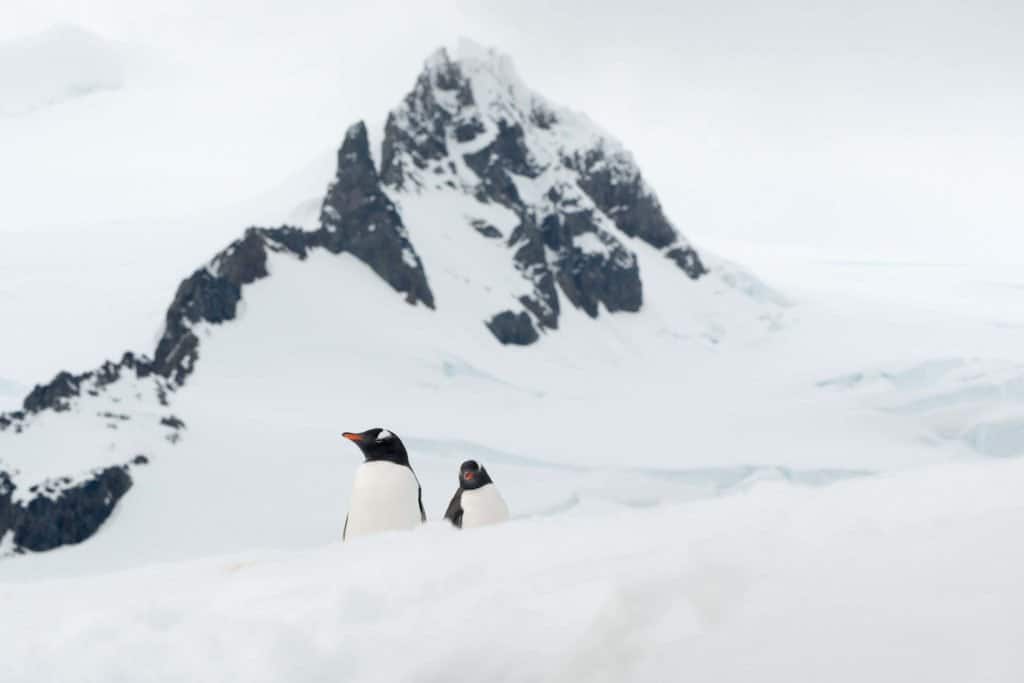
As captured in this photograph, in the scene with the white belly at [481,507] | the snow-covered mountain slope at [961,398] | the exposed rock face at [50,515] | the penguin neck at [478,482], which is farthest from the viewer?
the snow-covered mountain slope at [961,398]

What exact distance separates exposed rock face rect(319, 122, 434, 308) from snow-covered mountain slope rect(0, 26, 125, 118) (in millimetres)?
121807

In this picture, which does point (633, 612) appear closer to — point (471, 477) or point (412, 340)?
point (471, 477)

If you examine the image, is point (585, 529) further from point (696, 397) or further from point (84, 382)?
point (696, 397)

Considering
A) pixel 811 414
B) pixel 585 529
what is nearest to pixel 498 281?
pixel 811 414

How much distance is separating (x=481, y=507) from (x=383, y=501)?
71cm

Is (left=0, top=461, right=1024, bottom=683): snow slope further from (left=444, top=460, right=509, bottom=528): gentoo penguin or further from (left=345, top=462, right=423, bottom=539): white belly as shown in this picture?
(left=444, top=460, right=509, bottom=528): gentoo penguin

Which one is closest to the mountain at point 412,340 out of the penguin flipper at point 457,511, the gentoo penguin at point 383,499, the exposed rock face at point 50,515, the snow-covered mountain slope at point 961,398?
the exposed rock face at point 50,515

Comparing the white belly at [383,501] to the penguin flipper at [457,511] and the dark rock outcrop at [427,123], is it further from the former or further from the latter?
the dark rock outcrop at [427,123]

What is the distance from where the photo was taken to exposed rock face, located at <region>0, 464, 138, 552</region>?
37.9 meters

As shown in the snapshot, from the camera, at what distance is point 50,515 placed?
38.1 metres

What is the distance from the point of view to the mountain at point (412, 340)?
39.7 meters

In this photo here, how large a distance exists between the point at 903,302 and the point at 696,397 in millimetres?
30609

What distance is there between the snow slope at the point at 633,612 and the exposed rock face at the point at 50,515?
134 feet

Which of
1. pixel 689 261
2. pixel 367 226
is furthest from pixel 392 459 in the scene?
pixel 689 261
